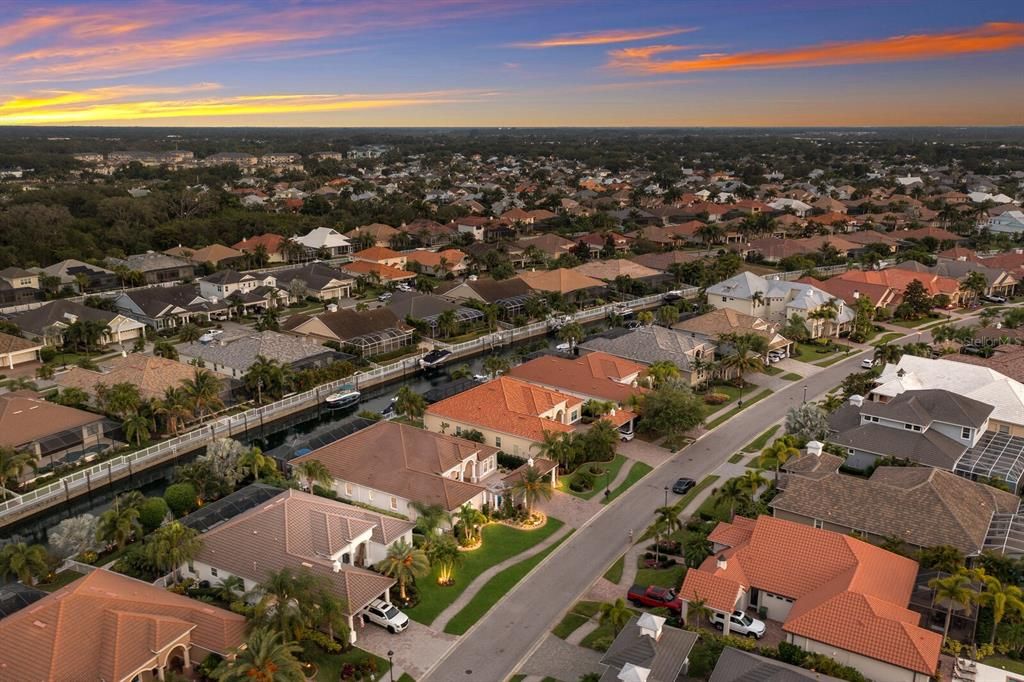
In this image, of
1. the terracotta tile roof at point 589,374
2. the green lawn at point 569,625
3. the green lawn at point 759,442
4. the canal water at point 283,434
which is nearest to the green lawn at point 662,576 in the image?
the green lawn at point 569,625

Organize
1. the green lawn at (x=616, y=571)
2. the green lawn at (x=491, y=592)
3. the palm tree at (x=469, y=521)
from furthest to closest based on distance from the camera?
1. the palm tree at (x=469, y=521)
2. the green lawn at (x=616, y=571)
3. the green lawn at (x=491, y=592)

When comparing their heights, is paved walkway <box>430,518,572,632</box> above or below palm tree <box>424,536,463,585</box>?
below

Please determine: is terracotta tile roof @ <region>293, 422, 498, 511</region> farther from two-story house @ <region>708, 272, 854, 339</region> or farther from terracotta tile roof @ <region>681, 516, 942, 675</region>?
two-story house @ <region>708, 272, 854, 339</region>

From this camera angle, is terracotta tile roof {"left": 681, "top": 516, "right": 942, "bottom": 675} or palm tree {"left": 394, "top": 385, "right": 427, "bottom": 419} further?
palm tree {"left": 394, "top": 385, "right": 427, "bottom": 419}

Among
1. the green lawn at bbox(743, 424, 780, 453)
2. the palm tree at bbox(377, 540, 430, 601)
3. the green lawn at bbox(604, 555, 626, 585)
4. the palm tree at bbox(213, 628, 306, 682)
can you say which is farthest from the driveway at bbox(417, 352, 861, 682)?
the palm tree at bbox(213, 628, 306, 682)

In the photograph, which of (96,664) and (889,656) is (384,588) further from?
(889,656)

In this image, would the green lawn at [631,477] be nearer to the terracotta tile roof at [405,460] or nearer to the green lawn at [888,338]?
the terracotta tile roof at [405,460]
